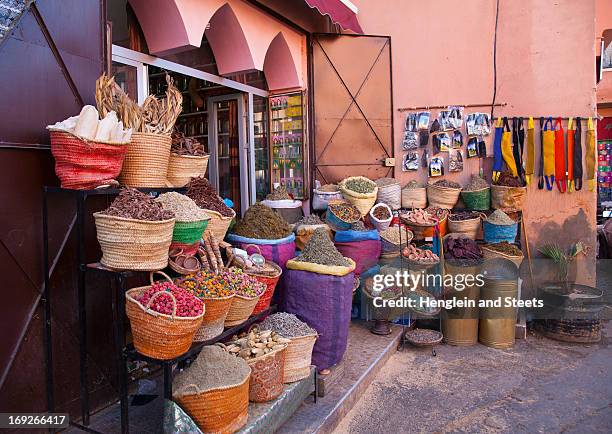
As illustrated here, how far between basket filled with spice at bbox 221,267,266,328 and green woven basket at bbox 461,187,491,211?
421 centimetres

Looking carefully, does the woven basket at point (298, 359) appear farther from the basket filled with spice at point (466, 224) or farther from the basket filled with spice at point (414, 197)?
the basket filled with spice at point (414, 197)

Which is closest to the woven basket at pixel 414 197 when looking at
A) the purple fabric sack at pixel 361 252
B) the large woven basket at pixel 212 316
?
the purple fabric sack at pixel 361 252

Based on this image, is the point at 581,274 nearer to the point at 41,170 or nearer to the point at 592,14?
the point at 592,14

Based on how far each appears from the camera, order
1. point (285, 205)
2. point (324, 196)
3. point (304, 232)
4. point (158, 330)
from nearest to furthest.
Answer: point (158, 330) < point (304, 232) < point (285, 205) < point (324, 196)

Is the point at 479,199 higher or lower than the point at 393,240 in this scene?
higher

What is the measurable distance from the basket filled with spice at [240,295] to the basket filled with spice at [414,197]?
12.6 ft

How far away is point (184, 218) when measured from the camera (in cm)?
288

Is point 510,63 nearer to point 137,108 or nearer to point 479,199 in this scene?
point 479,199

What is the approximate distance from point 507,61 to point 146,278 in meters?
5.85

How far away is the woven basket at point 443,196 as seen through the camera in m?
6.47

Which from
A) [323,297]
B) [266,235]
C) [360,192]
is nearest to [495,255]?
[360,192]

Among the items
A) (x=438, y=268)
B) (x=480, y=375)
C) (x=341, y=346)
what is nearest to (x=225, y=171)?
(x=438, y=268)

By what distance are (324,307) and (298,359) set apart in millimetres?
528

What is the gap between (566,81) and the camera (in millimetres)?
6496
